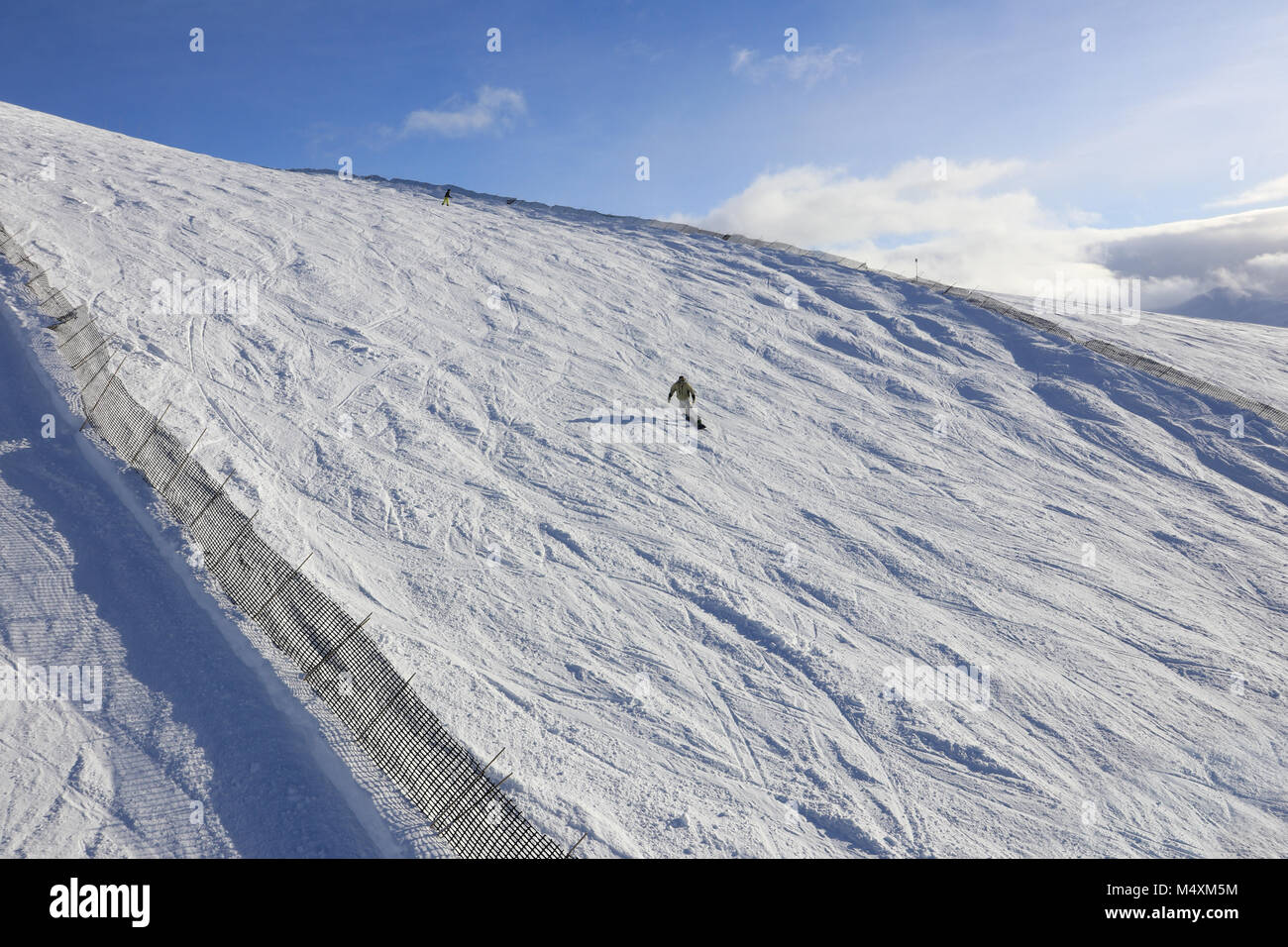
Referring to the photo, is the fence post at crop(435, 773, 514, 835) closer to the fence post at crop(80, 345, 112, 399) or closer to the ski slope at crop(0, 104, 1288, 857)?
the ski slope at crop(0, 104, 1288, 857)

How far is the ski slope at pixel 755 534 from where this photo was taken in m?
7.43

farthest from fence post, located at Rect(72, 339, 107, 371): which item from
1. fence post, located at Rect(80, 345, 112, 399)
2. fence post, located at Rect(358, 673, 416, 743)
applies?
fence post, located at Rect(358, 673, 416, 743)

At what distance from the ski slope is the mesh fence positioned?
0.68 meters

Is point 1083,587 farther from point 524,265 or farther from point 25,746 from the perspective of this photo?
point 524,265

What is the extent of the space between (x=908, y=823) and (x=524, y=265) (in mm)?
19601

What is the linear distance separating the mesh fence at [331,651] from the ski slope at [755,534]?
0.68 meters

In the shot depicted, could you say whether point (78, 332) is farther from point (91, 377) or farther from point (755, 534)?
point (755, 534)

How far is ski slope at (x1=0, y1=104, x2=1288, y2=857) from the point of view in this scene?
7.43 metres

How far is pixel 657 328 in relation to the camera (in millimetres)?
19156
